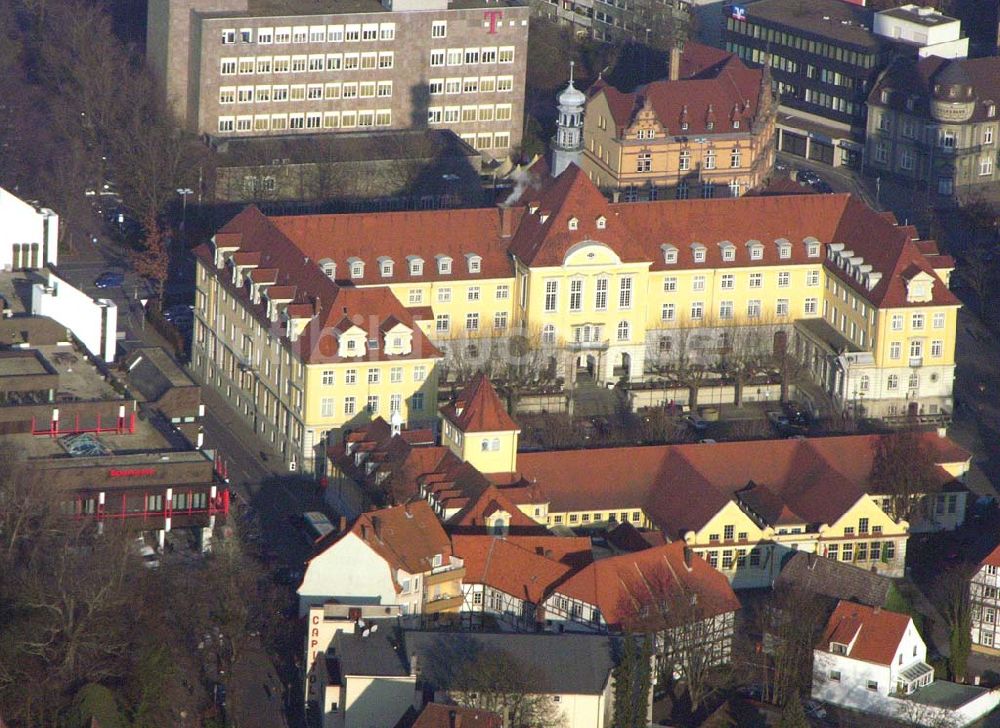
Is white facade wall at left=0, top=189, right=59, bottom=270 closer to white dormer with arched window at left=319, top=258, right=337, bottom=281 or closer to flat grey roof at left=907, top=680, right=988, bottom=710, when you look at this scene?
white dormer with arched window at left=319, top=258, right=337, bottom=281

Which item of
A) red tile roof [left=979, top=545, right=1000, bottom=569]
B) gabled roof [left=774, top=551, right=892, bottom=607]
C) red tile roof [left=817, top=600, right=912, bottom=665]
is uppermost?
red tile roof [left=979, top=545, right=1000, bottom=569]

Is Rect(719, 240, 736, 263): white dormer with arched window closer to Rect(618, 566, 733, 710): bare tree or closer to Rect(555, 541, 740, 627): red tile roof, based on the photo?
Rect(555, 541, 740, 627): red tile roof

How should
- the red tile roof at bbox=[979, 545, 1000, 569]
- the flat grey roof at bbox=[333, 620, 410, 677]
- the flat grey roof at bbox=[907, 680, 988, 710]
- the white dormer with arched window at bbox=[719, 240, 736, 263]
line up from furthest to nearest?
the white dormer with arched window at bbox=[719, 240, 736, 263], the red tile roof at bbox=[979, 545, 1000, 569], the flat grey roof at bbox=[907, 680, 988, 710], the flat grey roof at bbox=[333, 620, 410, 677]

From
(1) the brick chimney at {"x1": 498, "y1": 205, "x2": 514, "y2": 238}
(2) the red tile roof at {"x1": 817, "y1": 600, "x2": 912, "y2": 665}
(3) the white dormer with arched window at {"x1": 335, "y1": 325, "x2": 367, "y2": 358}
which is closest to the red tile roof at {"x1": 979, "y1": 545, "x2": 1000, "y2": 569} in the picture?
(2) the red tile roof at {"x1": 817, "y1": 600, "x2": 912, "y2": 665}

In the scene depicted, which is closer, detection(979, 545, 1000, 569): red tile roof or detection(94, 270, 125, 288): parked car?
detection(979, 545, 1000, 569): red tile roof

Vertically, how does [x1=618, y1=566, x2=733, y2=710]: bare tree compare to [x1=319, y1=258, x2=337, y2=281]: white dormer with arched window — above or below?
below

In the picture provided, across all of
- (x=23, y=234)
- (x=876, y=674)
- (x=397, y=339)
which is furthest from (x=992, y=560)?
(x=23, y=234)

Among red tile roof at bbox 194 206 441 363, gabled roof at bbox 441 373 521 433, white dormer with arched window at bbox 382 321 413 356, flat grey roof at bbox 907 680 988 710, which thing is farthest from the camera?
white dormer with arched window at bbox 382 321 413 356

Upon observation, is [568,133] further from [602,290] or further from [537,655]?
[537,655]

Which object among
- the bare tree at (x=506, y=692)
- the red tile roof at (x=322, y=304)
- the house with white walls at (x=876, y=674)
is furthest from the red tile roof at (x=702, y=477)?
the bare tree at (x=506, y=692)
